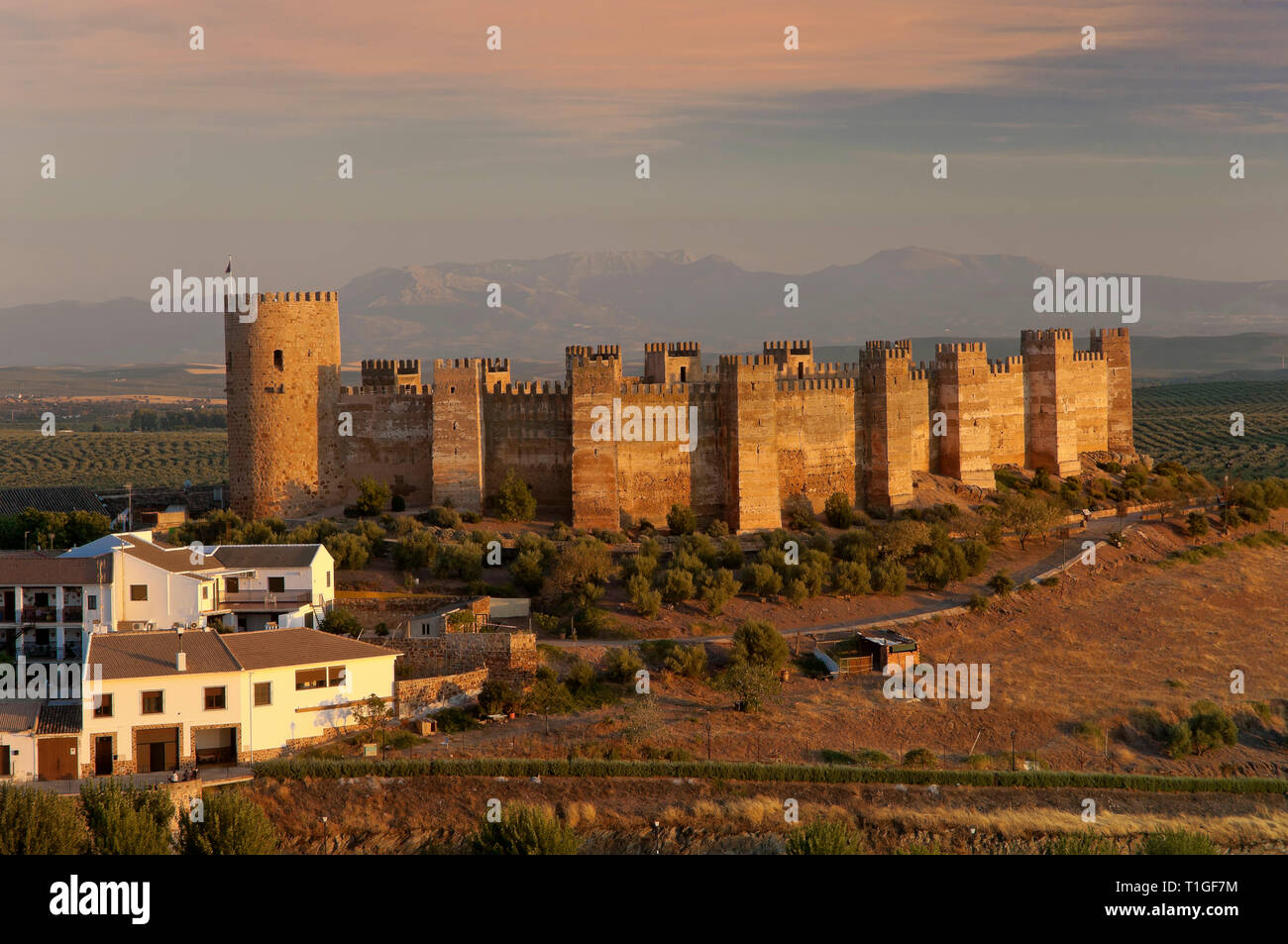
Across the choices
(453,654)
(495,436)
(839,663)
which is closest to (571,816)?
(453,654)

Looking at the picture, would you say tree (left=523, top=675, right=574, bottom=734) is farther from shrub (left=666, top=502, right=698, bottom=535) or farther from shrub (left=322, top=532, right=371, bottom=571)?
shrub (left=666, top=502, right=698, bottom=535)

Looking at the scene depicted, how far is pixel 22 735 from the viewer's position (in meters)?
21.7

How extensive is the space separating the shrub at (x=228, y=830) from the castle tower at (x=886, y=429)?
64.6ft

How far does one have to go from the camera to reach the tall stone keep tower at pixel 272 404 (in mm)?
32906

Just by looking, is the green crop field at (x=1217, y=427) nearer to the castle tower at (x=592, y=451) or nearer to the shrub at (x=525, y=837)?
the castle tower at (x=592, y=451)

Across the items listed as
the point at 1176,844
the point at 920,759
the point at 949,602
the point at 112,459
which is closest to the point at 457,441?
the point at 949,602

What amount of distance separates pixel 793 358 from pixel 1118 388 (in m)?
10.8

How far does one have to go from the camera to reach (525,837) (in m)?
18.6

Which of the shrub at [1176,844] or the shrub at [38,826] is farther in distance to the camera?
the shrub at [1176,844]

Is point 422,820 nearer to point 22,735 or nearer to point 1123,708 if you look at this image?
point 22,735

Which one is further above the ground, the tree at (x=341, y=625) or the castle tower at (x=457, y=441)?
the castle tower at (x=457, y=441)

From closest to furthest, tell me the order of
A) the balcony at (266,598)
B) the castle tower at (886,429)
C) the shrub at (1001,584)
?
1. the balcony at (266,598)
2. the shrub at (1001,584)
3. the castle tower at (886,429)

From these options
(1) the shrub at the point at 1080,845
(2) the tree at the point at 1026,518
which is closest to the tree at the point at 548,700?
(1) the shrub at the point at 1080,845
